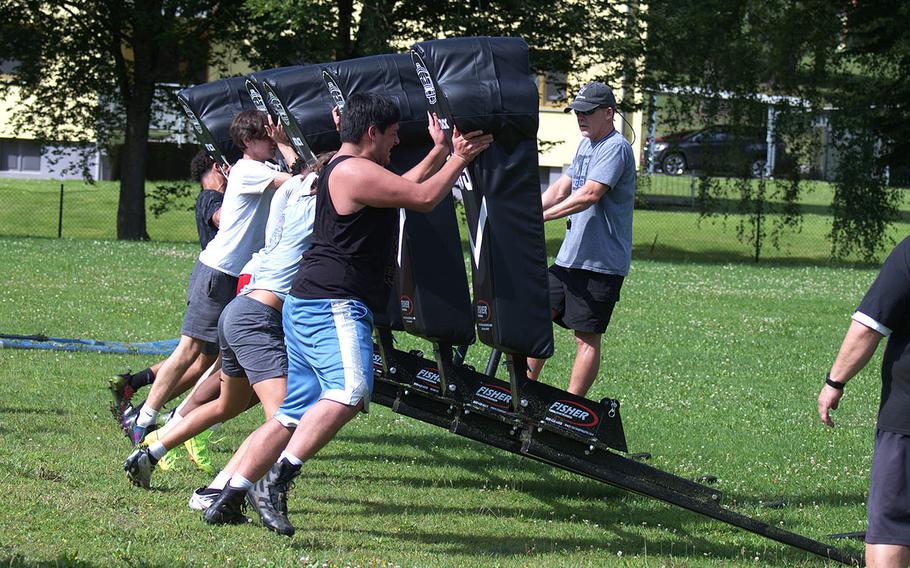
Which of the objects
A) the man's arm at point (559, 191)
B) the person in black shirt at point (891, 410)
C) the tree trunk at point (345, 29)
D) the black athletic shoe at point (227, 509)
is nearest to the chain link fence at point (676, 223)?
the tree trunk at point (345, 29)

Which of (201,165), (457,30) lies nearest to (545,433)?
(201,165)

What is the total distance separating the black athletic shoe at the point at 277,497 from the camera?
5.49 metres

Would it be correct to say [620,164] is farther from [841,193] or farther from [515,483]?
[841,193]

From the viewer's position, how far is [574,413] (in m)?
6.46

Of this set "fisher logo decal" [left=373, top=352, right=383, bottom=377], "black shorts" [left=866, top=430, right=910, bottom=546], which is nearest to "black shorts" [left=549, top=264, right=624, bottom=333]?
"fisher logo decal" [left=373, top=352, right=383, bottom=377]

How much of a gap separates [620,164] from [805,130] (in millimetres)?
22544

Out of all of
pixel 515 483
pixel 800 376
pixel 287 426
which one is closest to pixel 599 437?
pixel 515 483

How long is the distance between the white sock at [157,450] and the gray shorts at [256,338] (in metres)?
0.66

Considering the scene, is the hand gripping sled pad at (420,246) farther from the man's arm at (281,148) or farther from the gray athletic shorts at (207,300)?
the gray athletic shorts at (207,300)

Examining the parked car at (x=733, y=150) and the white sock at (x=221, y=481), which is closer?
the white sock at (x=221, y=481)

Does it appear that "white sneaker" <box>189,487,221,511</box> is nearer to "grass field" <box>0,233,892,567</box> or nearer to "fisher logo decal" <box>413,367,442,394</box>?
"grass field" <box>0,233,892,567</box>

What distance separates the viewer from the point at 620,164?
7723mm

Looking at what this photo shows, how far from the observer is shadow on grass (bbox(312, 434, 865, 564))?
6.13 meters

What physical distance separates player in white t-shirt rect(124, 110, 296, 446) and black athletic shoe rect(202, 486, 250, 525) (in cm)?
166
